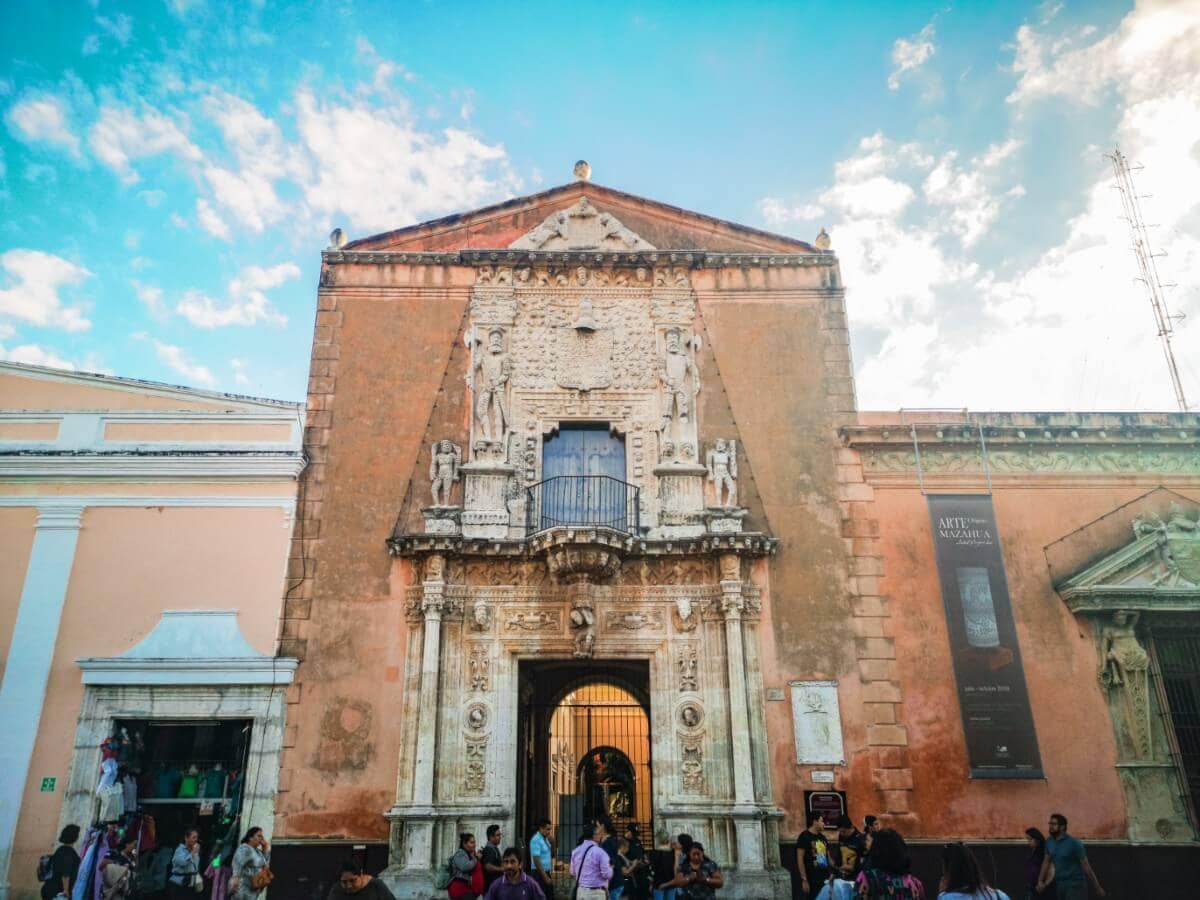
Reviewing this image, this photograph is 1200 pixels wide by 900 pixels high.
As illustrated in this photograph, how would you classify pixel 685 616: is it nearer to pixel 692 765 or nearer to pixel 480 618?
pixel 692 765

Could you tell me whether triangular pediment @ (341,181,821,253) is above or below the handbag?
above

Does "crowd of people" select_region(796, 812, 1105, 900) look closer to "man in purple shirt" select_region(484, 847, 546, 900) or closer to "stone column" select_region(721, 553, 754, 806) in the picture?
"stone column" select_region(721, 553, 754, 806)

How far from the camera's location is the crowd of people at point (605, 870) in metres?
6.82

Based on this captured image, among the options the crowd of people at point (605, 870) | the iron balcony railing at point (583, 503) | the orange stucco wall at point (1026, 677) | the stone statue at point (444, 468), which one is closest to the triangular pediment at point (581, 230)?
the stone statue at point (444, 468)

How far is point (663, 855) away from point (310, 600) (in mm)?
6378

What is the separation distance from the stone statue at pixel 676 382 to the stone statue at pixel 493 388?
103 inches

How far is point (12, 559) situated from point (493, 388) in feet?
25.8

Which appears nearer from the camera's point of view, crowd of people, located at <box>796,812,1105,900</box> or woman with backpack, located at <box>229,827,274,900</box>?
crowd of people, located at <box>796,812,1105,900</box>

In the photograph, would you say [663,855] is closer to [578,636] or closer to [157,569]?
[578,636]

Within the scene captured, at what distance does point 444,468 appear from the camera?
14.0 meters

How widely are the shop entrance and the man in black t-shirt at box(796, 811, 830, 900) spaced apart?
2861 millimetres

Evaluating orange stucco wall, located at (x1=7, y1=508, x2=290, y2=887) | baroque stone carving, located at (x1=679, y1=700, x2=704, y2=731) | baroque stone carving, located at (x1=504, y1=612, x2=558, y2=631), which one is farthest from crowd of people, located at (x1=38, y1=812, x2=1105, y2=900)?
baroque stone carving, located at (x1=504, y1=612, x2=558, y2=631)

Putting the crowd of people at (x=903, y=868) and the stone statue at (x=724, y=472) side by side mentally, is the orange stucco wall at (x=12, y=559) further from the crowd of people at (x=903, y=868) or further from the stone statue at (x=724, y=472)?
the crowd of people at (x=903, y=868)

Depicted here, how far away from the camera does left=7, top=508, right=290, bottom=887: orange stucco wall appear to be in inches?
511
